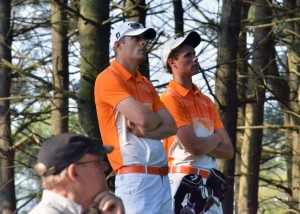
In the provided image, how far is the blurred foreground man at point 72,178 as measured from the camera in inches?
195

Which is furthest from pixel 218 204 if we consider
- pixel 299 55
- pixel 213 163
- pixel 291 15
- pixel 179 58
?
pixel 299 55

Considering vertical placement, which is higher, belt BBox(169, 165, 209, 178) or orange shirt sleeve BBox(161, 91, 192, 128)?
orange shirt sleeve BBox(161, 91, 192, 128)

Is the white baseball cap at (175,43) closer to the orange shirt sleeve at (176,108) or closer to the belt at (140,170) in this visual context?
the orange shirt sleeve at (176,108)

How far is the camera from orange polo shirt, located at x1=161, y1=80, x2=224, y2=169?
8381 mm

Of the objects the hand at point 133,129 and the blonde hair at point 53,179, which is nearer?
the blonde hair at point 53,179

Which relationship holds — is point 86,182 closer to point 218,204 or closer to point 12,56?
point 218,204

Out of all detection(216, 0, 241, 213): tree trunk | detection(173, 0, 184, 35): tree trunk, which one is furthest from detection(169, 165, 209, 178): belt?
detection(173, 0, 184, 35): tree trunk

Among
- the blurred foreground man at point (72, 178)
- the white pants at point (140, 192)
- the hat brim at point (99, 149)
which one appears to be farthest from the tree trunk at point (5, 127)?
the blurred foreground man at point (72, 178)

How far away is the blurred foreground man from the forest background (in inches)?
230

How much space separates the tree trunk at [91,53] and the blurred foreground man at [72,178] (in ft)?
19.5

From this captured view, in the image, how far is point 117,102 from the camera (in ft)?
24.9

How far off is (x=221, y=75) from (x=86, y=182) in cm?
777

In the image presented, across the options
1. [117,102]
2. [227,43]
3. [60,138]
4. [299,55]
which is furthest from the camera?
[299,55]

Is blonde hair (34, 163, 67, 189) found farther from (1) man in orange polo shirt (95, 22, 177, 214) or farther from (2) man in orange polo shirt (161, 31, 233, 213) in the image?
(2) man in orange polo shirt (161, 31, 233, 213)
